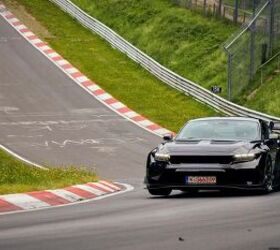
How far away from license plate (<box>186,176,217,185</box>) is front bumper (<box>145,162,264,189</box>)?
0.15ft

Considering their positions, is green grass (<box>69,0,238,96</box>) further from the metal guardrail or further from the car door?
the car door

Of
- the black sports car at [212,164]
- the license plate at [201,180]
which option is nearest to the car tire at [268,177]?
the black sports car at [212,164]

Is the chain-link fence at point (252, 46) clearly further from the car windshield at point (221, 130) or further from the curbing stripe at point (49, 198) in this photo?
the curbing stripe at point (49, 198)

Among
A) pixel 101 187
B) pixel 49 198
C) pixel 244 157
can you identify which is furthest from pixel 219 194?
pixel 49 198

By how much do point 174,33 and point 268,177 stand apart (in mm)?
35629

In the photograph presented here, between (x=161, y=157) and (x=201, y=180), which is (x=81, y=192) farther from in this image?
(x=201, y=180)

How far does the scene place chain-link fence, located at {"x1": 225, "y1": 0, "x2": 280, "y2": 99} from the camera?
39781mm

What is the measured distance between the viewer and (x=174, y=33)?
5206 cm

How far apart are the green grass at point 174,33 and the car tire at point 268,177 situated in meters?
24.7

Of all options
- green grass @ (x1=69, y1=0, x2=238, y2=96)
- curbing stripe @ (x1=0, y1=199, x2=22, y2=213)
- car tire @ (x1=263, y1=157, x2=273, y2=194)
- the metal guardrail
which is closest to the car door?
car tire @ (x1=263, y1=157, x2=273, y2=194)

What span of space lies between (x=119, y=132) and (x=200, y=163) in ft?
61.7

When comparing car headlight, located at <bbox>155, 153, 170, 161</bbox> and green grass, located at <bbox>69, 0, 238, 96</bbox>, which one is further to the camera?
green grass, located at <bbox>69, 0, 238, 96</bbox>

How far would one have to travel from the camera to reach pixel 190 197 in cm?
1638

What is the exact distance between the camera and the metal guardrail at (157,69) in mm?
37938
